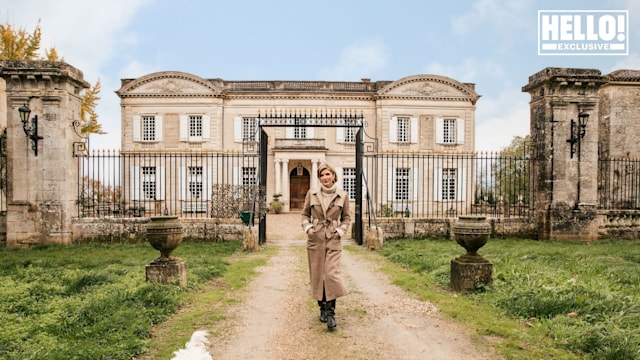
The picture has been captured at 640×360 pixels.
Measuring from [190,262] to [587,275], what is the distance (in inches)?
245

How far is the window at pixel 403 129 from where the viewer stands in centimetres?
2506

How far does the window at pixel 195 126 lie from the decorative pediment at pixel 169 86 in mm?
1445

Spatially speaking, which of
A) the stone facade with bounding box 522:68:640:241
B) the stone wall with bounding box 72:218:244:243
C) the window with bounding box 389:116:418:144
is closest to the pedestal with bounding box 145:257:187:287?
the stone wall with bounding box 72:218:244:243

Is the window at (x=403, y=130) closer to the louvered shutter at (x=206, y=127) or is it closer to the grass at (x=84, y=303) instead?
the louvered shutter at (x=206, y=127)

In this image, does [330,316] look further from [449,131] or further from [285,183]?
[449,131]

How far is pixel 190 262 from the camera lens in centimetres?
700

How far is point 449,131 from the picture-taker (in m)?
25.2

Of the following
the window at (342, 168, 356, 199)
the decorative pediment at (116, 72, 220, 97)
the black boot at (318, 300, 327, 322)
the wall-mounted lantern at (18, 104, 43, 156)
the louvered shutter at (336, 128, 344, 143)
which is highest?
the decorative pediment at (116, 72, 220, 97)

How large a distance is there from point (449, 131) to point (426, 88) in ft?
9.95

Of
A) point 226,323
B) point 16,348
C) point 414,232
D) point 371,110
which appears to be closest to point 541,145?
point 414,232

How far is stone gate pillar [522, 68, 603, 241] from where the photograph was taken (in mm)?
9781

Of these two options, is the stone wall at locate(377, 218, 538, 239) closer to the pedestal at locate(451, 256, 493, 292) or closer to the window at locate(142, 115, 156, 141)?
the pedestal at locate(451, 256, 493, 292)

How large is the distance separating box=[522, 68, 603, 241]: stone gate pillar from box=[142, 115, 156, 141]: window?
21.2 meters

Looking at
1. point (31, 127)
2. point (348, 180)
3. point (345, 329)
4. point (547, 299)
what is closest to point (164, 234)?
point (345, 329)
